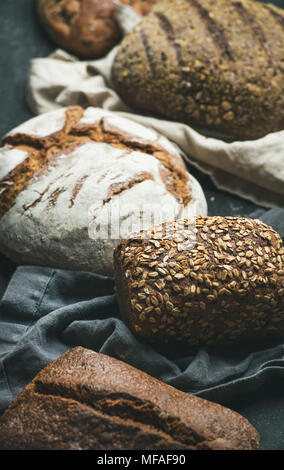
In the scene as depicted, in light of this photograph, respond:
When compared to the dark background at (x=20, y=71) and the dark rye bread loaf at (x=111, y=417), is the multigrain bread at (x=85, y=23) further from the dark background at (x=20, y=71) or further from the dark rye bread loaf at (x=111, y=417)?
the dark rye bread loaf at (x=111, y=417)

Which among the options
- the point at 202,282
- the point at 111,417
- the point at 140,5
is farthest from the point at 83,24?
the point at 111,417

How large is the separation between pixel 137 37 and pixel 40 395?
145 cm

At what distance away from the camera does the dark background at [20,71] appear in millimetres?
1810

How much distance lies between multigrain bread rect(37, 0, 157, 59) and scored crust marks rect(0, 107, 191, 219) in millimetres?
599

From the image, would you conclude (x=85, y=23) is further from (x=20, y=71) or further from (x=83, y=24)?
(x=20, y=71)

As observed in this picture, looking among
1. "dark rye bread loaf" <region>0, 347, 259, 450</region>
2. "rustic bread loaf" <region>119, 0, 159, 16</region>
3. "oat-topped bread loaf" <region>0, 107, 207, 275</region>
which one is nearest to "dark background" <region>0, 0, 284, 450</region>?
"oat-topped bread loaf" <region>0, 107, 207, 275</region>

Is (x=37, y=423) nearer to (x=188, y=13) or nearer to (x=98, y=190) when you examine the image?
(x=98, y=190)

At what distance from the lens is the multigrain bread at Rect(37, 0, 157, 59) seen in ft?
6.84

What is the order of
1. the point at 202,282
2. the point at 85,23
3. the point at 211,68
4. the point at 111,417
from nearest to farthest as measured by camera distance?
the point at 111,417
the point at 202,282
the point at 211,68
the point at 85,23

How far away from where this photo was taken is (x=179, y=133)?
5.95 ft

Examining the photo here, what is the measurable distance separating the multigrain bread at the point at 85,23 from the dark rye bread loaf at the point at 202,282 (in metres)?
1.24

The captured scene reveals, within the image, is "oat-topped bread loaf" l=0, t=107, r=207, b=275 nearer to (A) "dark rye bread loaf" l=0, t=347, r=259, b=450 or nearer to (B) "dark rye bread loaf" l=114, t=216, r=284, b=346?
(B) "dark rye bread loaf" l=114, t=216, r=284, b=346

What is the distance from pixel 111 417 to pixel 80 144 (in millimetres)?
965

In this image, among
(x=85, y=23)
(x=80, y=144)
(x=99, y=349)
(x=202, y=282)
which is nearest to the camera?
(x=202, y=282)
